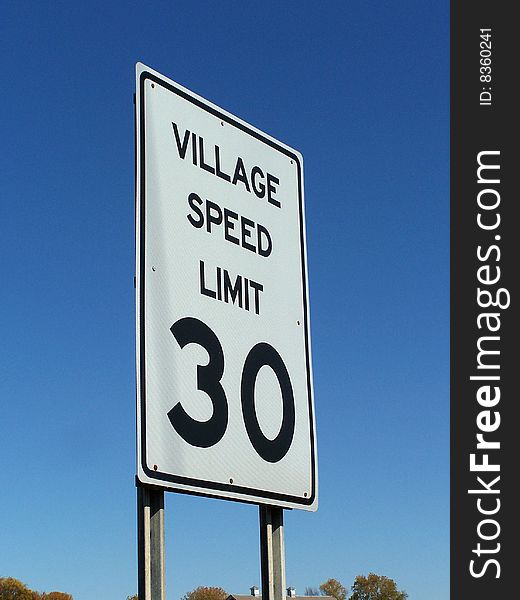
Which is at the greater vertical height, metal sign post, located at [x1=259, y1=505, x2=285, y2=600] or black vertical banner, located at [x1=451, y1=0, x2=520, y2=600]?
black vertical banner, located at [x1=451, y1=0, x2=520, y2=600]

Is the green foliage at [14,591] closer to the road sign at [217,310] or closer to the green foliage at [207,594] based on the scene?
the green foliage at [207,594]

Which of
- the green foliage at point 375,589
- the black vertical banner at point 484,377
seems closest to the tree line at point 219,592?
the green foliage at point 375,589

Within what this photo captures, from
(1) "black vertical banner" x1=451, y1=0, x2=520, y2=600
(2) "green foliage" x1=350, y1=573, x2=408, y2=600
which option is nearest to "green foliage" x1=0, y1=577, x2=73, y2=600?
(2) "green foliage" x1=350, y1=573, x2=408, y2=600

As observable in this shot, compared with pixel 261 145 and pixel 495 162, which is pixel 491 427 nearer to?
pixel 495 162

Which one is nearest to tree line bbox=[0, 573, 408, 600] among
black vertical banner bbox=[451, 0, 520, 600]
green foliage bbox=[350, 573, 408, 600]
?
green foliage bbox=[350, 573, 408, 600]

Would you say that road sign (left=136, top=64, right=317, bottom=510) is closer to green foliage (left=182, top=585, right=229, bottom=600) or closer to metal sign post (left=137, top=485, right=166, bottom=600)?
metal sign post (left=137, top=485, right=166, bottom=600)

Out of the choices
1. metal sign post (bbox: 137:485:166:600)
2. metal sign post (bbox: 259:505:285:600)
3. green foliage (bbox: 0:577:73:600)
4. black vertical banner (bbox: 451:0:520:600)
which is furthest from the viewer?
green foliage (bbox: 0:577:73:600)

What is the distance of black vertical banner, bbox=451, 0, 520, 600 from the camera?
19.9 ft

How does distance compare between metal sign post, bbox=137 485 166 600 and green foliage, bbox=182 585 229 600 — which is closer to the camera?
metal sign post, bbox=137 485 166 600

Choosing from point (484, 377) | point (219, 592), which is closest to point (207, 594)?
point (219, 592)

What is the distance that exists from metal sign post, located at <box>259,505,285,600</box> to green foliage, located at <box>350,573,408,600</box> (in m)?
112

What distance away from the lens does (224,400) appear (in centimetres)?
313

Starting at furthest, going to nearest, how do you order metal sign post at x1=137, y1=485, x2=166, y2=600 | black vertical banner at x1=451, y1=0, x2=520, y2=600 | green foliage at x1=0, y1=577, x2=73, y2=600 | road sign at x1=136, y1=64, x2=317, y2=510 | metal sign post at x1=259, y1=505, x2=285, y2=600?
1. green foliage at x1=0, y1=577, x2=73, y2=600
2. black vertical banner at x1=451, y1=0, x2=520, y2=600
3. metal sign post at x1=259, y1=505, x2=285, y2=600
4. road sign at x1=136, y1=64, x2=317, y2=510
5. metal sign post at x1=137, y1=485, x2=166, y2=600

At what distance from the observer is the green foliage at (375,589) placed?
4331 inches
